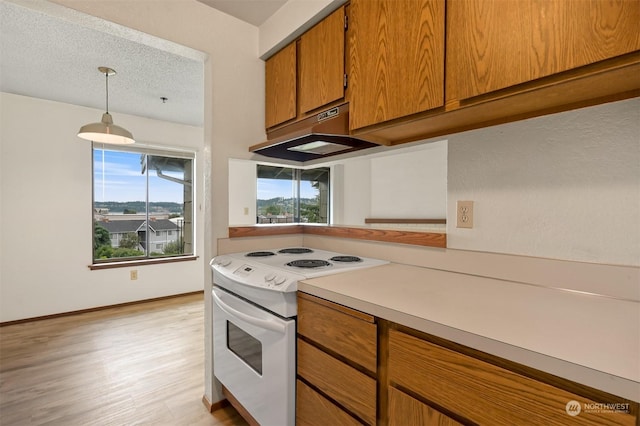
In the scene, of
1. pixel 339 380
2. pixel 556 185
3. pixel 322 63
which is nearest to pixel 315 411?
pixel 339 380

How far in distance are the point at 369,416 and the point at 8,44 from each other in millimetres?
3155

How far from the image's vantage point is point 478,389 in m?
0.67

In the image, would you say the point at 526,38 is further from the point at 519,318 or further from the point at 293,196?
the point at 293,196

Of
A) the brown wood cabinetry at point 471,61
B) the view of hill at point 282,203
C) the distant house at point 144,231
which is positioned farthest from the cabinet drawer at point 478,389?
the distant house at point 144,231

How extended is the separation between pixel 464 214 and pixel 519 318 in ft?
1.91

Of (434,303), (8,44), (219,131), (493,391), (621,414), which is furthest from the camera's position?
(8,44)

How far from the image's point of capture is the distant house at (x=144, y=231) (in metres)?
3.75

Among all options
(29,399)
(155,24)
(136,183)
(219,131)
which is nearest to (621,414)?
(219,131)

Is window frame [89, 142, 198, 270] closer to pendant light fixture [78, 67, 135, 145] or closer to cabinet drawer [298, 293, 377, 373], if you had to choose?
pendant light fixture [78, 67, 135, 145]

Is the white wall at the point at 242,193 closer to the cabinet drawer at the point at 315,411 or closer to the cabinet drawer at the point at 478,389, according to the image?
the cabinet drawer at the point at 315,411

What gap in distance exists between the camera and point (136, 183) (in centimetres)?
390

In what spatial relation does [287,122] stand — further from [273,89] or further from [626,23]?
[626,23]

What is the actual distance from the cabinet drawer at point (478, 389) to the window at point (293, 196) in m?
3.66

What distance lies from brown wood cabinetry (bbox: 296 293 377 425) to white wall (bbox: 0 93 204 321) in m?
3.47
